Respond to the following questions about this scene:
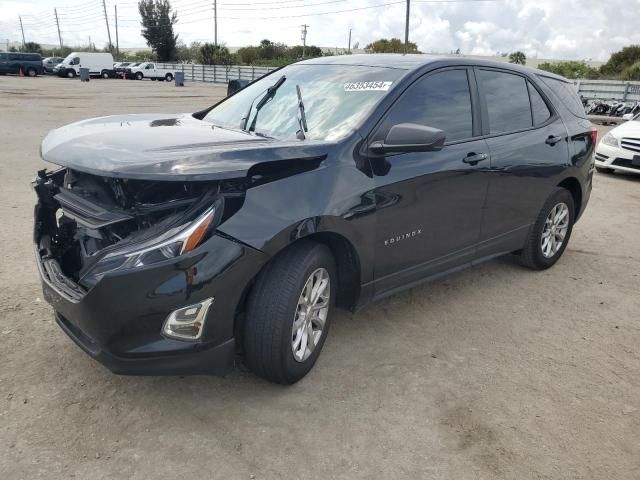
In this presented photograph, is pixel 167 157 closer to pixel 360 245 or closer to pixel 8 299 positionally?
pixel 360 245

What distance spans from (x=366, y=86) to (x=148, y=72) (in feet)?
158

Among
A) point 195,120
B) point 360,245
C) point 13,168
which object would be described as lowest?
point 13,168

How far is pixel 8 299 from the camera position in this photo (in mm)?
3877

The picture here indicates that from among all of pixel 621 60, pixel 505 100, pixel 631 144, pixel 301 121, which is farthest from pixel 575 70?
pixel 301 121

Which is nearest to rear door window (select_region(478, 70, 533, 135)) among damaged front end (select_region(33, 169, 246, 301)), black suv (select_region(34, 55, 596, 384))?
black suv (select_region(34, 55, 596, 384))

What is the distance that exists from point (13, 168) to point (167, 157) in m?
6.86

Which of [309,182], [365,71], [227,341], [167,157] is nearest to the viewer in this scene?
[167,157]

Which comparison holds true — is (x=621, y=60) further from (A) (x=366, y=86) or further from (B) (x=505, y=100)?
(A) (x=366, y=86)

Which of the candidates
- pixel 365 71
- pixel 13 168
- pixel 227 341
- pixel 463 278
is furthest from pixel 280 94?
pixel 13 168

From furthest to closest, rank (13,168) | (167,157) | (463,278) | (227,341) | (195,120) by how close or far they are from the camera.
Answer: (13,168) → (463,278) → (195,120) → (227,341) → (167,157)

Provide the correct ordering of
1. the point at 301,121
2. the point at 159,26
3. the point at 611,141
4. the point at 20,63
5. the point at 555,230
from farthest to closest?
the point at 159,26 → the point at 20,63 → the point at 611,141 → the point at 555,230 → the point at 301,121

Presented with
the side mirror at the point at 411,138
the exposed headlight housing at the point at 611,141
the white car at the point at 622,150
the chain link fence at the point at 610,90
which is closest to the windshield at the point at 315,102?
the side mirror at the point at 411,138

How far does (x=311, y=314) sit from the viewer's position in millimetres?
3016

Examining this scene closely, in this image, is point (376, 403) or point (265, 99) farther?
point (265, 99)
